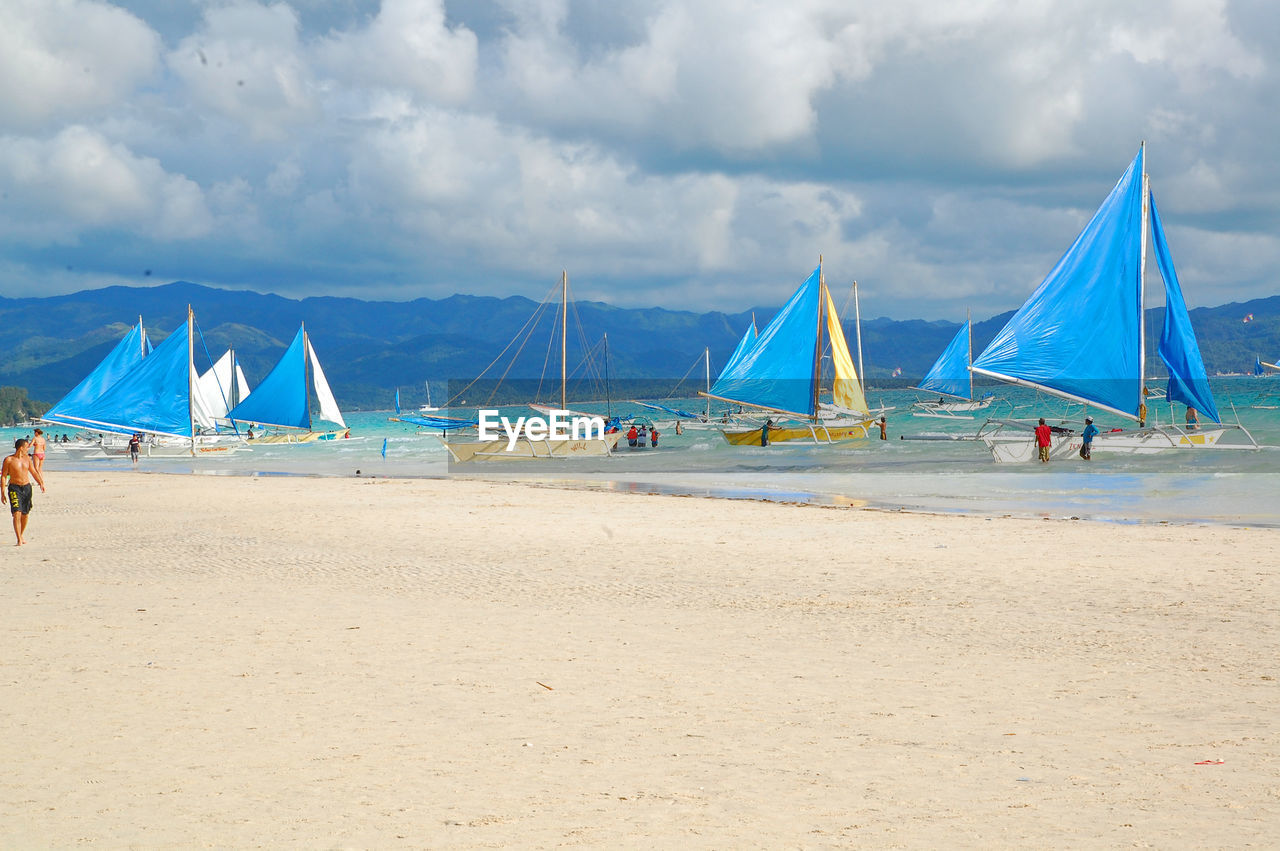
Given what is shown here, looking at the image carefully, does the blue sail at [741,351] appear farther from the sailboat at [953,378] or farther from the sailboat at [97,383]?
the sailboat at [97,383]

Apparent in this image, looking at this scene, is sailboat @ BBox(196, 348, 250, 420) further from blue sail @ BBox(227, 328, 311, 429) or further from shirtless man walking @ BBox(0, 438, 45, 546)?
shirtless man walking @ BBox(0, 438, 45, 546)

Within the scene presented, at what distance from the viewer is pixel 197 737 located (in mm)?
6371

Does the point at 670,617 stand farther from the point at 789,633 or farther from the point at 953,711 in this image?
the point at 953,711

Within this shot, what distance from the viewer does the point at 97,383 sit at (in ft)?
171

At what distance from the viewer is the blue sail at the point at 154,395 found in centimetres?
4775

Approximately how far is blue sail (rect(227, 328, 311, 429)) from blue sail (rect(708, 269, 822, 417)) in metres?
29.7

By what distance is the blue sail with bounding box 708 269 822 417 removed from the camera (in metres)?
45.1

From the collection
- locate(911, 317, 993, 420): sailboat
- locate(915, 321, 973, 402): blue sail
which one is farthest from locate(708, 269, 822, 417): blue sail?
locate(915, 321, 973, 402): blue sail

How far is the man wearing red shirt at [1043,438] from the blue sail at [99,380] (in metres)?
39.8

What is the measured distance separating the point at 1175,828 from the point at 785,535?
40.4ft

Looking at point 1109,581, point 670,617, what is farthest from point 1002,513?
point 670,617

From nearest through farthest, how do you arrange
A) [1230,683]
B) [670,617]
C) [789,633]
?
1. [1230,683]
2. [789,633]
3. [670,617]

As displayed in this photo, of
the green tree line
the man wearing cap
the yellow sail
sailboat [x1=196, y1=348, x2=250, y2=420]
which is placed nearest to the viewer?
the man wearing cap

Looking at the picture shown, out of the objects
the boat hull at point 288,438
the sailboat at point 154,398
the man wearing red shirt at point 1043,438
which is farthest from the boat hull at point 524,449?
the boat hull at point 288,438
